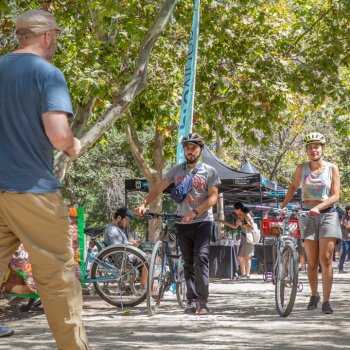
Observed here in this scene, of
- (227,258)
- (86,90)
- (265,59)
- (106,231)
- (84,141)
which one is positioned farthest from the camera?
(265,59)

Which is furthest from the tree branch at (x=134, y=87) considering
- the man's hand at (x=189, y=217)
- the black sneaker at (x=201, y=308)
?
the black sneaker at (x=201, y=308)

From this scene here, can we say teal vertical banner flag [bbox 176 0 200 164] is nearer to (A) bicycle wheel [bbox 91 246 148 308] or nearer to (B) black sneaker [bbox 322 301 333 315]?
(A) bicycle wheel [bbox 91 246 148 308]

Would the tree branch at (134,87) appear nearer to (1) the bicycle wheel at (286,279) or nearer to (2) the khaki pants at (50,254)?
(1) the bicycle wheel at (286,279)

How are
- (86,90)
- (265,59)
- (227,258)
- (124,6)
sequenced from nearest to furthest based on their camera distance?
(86,90)
(124,6)
(227,258)
(265,59)

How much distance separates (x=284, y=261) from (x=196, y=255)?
0.95 m

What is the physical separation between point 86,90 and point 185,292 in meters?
4.73

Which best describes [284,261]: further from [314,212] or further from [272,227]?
[314,212]

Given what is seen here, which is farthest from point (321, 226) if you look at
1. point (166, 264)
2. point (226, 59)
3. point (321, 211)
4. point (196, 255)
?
point (226, 59)

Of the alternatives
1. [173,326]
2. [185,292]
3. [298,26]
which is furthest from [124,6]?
[173,326]

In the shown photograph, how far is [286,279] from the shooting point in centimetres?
919

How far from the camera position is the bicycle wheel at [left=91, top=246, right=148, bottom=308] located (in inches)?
409

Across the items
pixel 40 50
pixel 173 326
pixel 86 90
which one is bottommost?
pixel 173 326

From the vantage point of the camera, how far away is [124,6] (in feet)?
51.8

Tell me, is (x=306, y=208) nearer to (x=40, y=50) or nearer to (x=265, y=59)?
(x=40, y=50)
